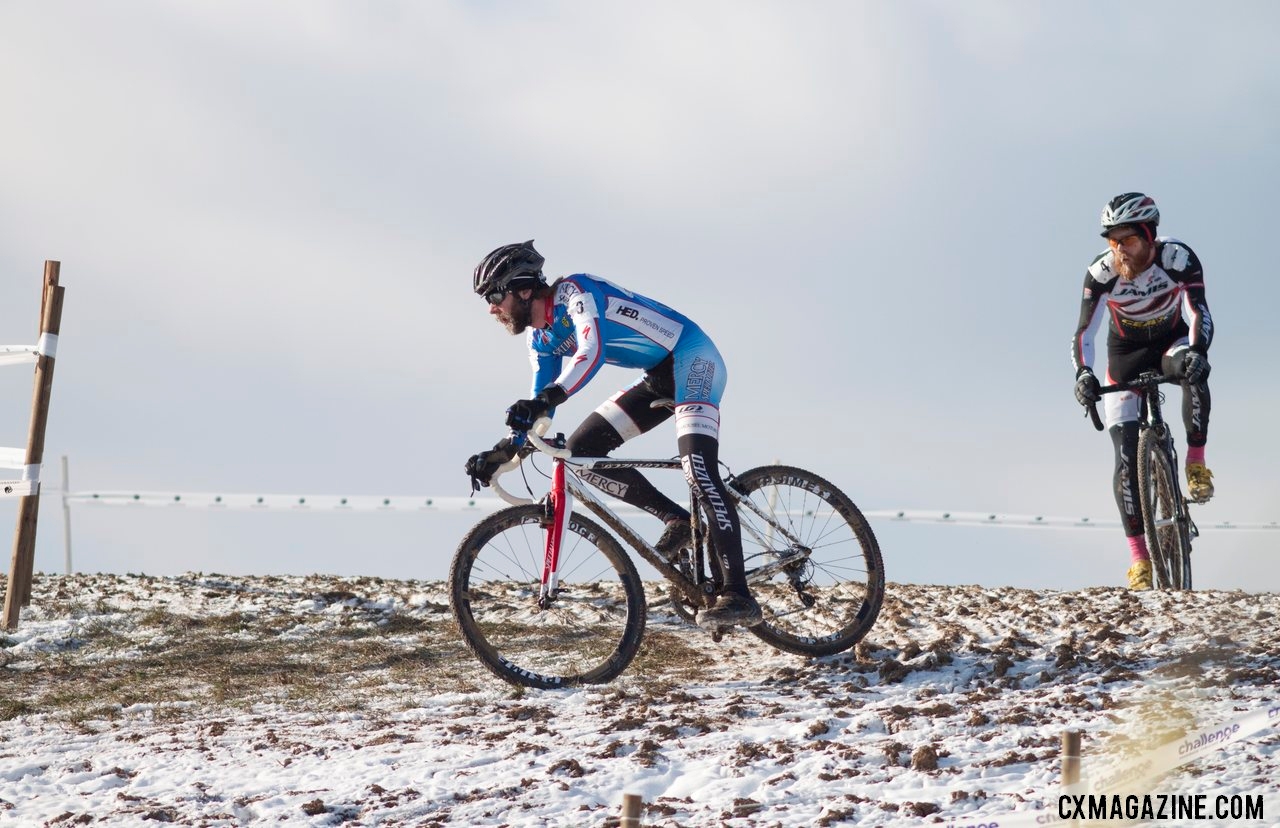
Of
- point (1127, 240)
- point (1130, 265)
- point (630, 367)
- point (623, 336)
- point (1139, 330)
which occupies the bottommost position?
point (630, 367)

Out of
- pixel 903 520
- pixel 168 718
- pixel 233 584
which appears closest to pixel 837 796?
pixel 168 718

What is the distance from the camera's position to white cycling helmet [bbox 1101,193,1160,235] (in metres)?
9.12

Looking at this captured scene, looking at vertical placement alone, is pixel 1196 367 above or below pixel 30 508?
above

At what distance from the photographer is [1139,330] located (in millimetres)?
9539

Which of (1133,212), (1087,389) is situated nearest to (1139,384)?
(1087,389)

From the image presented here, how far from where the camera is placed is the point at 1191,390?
30.3 feet

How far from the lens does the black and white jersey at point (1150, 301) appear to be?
9.21 metres

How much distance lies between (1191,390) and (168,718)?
24.2ft

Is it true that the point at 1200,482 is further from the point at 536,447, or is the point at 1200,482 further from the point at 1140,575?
the point at 536,447

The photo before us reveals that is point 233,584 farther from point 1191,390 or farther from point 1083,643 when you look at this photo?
point 1191,390

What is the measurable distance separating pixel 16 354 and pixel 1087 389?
8.75 metres

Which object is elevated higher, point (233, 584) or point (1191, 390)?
point (1191, 390)

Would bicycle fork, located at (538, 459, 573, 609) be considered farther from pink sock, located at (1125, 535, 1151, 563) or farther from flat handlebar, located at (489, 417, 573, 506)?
pink sock, located at (1125, 535, 1151, 563)

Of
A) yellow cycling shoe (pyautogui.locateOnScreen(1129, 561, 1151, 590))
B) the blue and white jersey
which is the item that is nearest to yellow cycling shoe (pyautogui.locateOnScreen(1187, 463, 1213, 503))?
yellow cycling shoe (pyautogui.locateOnScreen(1129, 561, 1151, 590))
